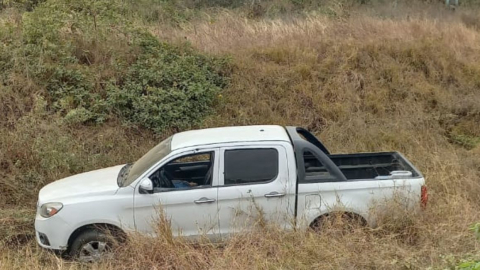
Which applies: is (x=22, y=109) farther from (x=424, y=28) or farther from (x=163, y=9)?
(x=424, y=28)

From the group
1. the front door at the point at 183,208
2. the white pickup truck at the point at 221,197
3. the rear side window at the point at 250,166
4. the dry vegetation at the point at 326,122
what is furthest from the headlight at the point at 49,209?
the rear side window at the point at 250,166

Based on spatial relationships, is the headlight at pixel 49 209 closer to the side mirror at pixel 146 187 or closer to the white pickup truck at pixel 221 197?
the white pickup truck at pixel 221 197

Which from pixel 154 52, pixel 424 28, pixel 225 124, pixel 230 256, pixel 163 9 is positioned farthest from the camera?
pixel 163 9

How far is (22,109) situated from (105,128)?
165cm

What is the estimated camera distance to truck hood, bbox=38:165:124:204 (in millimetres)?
5531

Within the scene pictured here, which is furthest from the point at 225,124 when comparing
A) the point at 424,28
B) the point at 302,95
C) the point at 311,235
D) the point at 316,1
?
the point at 316,1

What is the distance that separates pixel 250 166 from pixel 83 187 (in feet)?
6.91

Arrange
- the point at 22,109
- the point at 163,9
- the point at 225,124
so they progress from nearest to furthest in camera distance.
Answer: the point at 22,109 < the point at 225,124 < the point at 163,9

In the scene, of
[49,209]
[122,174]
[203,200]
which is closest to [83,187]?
[49,209]

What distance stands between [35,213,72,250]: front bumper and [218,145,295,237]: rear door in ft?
6.05

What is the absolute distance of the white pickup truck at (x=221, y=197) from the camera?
5402 mm

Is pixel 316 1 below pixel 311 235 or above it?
above

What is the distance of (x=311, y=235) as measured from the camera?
504 cm

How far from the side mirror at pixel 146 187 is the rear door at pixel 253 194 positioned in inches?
32.2
